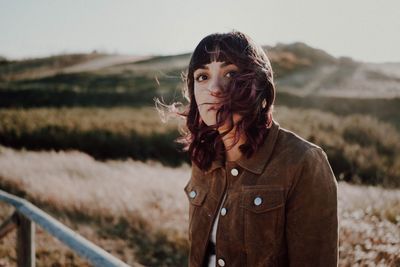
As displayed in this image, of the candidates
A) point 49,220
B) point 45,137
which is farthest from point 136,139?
point 49,220

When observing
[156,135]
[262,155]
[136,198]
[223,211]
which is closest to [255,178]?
[262,155]

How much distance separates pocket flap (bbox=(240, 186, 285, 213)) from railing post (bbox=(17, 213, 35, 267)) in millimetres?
2904

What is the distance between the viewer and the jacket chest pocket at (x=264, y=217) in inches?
65.4

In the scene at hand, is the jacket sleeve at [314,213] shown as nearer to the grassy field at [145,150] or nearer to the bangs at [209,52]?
the bangs at [209,52]

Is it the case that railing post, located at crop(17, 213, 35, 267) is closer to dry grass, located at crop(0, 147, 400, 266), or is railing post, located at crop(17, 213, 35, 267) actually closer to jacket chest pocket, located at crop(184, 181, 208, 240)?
dry grass, located at crop(0, 147, 400, 266)

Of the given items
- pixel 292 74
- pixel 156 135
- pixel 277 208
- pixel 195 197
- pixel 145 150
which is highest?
pixel 277 208

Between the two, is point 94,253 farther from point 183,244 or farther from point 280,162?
point 183,244

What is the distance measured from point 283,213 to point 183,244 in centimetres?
417

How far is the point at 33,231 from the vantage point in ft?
13.3

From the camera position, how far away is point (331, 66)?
2975 centimetres

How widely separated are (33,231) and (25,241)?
5.1 inches

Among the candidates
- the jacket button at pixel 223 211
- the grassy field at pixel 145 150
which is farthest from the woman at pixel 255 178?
the grassy field at pixel 145 150

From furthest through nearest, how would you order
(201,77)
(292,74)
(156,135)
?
(292,74), (156,135), (201,77)

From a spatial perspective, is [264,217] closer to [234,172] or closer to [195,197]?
[234,172]
